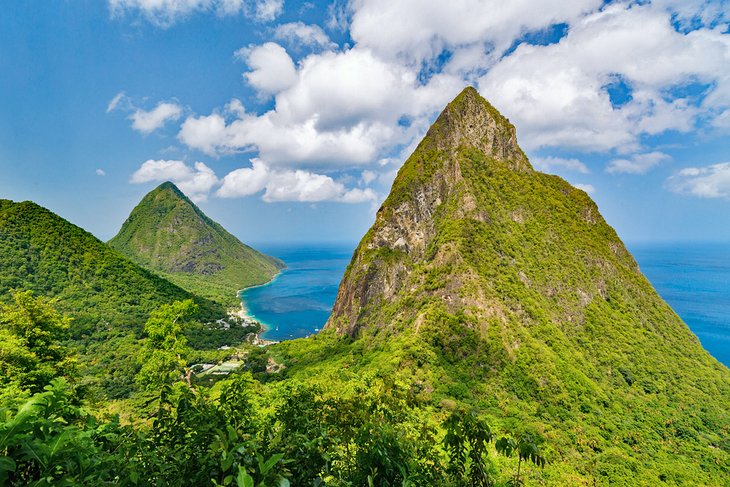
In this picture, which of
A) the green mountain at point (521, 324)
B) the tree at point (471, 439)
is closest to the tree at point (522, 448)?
the tree at point (471, 439)

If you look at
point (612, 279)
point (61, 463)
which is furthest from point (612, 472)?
point (612, 279)

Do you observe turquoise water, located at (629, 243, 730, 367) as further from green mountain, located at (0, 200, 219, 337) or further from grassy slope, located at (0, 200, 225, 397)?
green mountain, located at (0, 200, 219, 337)

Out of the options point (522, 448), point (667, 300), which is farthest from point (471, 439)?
point (667, 300)

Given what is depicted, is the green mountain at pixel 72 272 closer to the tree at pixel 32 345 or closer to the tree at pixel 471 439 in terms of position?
the tree at pixel 32 345

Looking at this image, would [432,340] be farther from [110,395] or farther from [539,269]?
[110,395]

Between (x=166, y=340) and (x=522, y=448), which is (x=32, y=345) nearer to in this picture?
(x=166, y=340)
